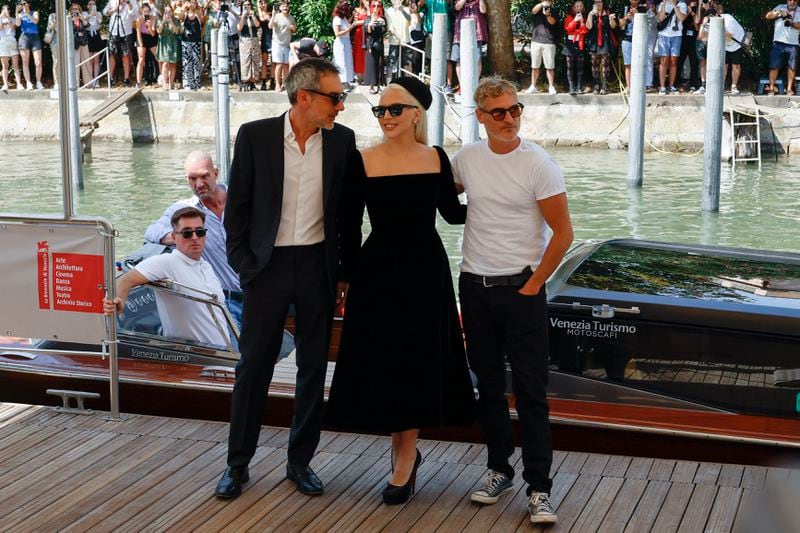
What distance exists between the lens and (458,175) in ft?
14.3

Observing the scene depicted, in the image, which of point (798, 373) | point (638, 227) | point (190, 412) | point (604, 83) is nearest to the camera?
point (798, 373)

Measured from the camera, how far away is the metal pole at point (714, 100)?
1731 centimetres

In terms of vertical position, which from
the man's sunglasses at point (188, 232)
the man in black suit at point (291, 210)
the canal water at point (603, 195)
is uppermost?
the man in black suit at point (291, 210)

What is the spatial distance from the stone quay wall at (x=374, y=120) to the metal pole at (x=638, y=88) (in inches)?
121

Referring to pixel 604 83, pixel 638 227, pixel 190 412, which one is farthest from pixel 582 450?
pixel 604 83

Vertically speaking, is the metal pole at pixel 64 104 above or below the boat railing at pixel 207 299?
above

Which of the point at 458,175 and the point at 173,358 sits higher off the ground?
the point at 458,175

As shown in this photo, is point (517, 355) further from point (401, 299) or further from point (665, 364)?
Answer: point (665, 364)

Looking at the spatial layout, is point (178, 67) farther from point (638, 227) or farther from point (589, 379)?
point (589, 379)

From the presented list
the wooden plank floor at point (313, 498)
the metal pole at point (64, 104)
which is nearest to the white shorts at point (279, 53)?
the metal pole at point (64, 104)

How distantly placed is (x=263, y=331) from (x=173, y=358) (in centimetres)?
215

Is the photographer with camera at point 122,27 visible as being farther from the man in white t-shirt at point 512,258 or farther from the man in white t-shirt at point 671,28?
the man in white t-shirt at point 512,258

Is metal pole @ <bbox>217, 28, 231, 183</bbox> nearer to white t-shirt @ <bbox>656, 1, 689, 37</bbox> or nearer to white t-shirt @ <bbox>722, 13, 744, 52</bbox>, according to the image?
white t-shirt @ <bbox>656, 1, 689, 37</bbox>

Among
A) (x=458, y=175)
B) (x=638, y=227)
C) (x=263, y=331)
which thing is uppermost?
(x=458, y=175)
